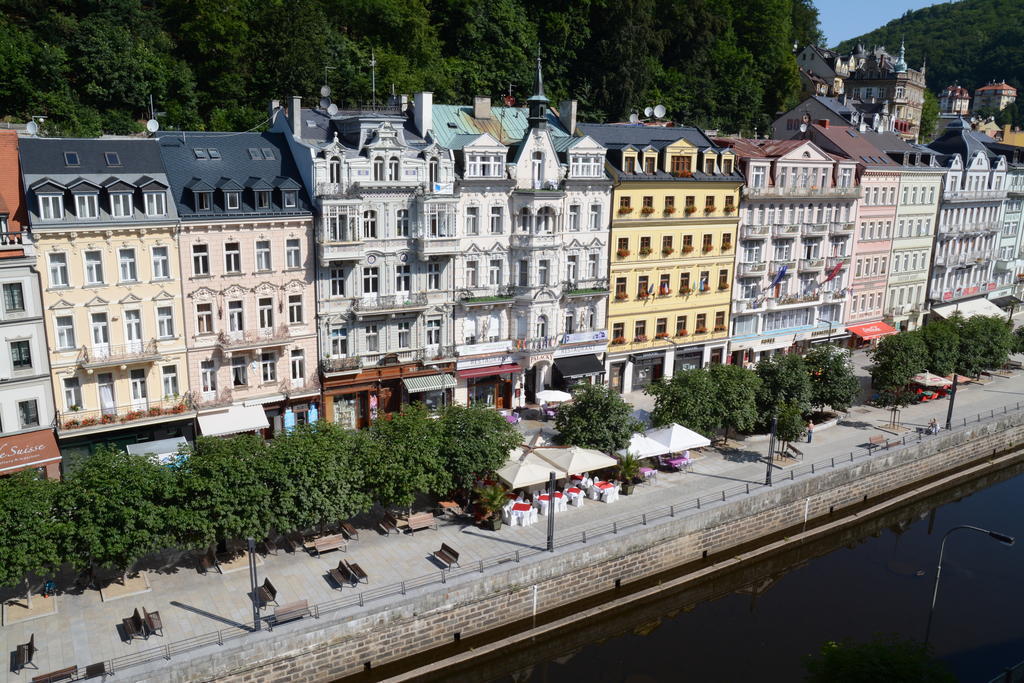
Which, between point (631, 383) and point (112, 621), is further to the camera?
point (631, 383)

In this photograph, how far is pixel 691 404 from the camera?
42875mm

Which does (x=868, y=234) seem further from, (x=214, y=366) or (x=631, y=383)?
(x=214, y=366)

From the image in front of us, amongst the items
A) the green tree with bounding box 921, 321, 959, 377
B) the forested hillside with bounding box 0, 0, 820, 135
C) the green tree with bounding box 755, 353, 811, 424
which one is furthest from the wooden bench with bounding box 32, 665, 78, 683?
the green tree with bounding box 921, 321, 959, 377

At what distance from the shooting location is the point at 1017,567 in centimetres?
3903

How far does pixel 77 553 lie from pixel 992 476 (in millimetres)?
49631

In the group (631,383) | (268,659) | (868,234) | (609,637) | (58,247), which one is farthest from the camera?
(868,234)

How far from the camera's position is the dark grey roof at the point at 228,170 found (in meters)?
39.2

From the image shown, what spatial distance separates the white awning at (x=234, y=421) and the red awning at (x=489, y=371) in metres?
11.5

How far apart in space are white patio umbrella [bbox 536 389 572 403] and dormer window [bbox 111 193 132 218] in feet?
76.5

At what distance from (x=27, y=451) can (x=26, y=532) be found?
985 centimetres

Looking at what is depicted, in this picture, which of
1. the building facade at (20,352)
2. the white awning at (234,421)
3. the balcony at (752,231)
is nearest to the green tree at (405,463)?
the white awning at (234,421)

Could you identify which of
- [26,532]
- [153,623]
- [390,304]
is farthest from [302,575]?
[390,304]

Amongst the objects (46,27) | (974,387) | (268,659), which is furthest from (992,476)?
(46,27)

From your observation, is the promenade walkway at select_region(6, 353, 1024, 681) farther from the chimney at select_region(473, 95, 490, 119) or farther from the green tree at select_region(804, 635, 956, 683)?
the chimney at select_region(473, 95, 490, 119)
